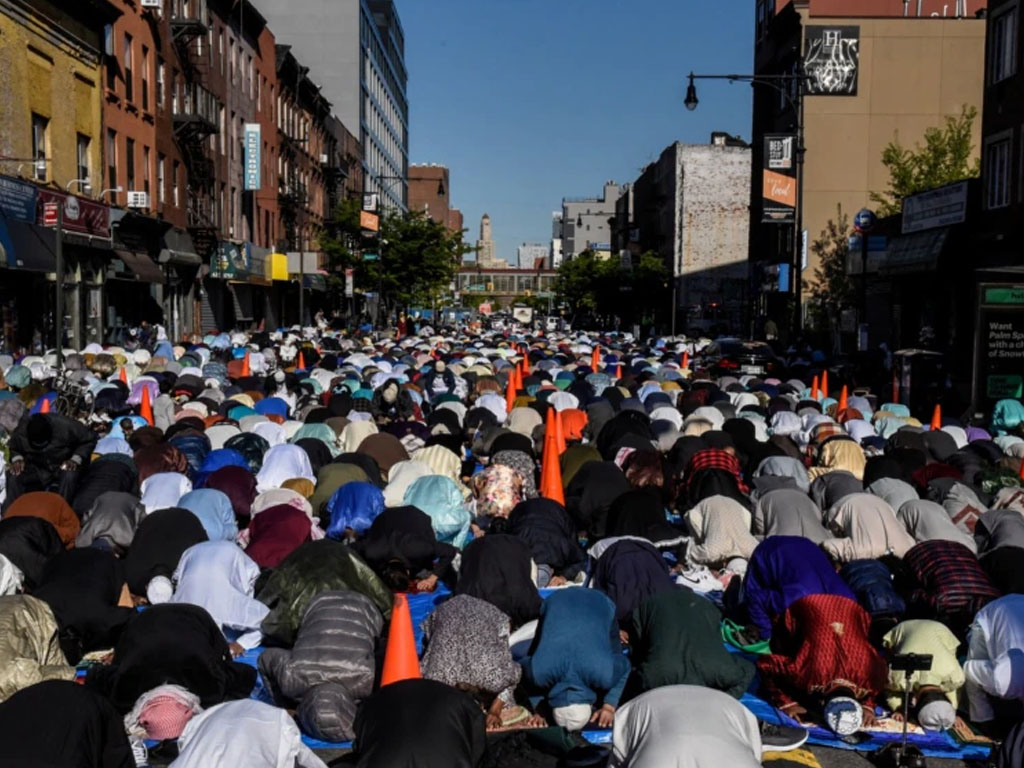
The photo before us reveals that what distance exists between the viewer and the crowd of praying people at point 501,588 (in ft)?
24.4

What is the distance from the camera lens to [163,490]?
14719 mm

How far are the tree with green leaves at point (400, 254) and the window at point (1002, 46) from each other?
139 ft

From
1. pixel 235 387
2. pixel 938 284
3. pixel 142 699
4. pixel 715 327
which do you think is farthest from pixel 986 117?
pixel 715 327

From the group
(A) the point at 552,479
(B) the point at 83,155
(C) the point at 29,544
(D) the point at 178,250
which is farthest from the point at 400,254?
(C) the point at 29,544

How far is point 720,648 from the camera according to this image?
9.48 m

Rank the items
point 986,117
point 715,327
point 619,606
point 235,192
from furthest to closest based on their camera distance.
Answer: point 715,327, point 235,192, point 986,117, point 619,606

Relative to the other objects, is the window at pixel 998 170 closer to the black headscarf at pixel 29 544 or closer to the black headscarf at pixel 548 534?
the black headscarf at pixel 548 534

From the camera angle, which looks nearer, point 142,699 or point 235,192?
point 142,699

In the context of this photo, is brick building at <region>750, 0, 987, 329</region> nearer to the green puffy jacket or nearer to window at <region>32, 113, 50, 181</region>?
window at <region>32, 113, 50, 181</region>

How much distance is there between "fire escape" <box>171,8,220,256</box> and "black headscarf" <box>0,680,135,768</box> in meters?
42.5

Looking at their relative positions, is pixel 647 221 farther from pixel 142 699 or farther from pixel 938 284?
pixel 142 699

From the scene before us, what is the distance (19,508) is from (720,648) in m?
7.94

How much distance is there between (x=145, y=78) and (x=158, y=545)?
3525cm

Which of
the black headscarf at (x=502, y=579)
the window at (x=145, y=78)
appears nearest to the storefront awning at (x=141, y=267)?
the window at (x=145, y=78)
